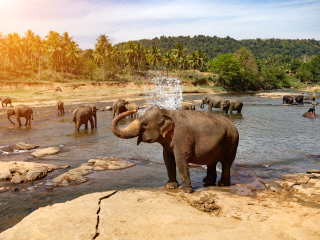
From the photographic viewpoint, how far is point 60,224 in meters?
4.18

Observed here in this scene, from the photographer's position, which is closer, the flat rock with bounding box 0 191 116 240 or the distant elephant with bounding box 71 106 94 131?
the flat rock with bounding box 0 191 116 240

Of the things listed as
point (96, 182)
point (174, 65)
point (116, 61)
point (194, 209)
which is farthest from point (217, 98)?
point (174, 65)

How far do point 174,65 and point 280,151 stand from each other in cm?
9344

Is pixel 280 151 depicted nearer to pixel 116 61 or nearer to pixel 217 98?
pixel 217 98

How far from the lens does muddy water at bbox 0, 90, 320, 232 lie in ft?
22.5

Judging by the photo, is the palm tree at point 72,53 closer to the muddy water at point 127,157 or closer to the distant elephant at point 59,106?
the distant elephant at point 59,106

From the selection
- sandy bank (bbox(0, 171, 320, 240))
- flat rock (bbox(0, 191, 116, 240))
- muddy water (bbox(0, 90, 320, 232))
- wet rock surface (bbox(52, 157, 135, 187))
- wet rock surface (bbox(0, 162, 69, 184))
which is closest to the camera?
flat rock (bbox(0, 191, 116, 240))

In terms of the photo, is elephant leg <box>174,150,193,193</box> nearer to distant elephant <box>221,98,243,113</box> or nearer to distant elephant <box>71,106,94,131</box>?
distant elephant <box>71,106,94,131</box>

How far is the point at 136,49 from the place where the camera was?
261ft

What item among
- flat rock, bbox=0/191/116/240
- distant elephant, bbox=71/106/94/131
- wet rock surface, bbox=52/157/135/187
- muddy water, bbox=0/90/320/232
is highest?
distant elephant, bbox=71/106/94/131

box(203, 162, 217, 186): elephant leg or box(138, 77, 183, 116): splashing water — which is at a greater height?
box(138, 77, 183, 116): splashing water

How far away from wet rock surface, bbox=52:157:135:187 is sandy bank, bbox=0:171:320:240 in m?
2.42

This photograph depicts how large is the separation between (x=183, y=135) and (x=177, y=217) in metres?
2.04

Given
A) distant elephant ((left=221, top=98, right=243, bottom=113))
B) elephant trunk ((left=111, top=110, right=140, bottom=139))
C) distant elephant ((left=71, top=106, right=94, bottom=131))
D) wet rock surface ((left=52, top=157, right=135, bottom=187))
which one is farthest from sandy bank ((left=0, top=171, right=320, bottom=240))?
distant elephant ((left=221, top=98, right=243, bottom=113))
